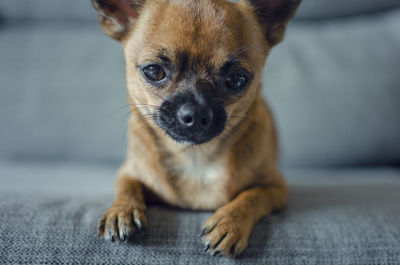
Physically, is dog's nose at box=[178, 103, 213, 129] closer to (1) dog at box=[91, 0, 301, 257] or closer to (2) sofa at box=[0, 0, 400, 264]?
(1) dog at box=[91, 0, 301, 257]

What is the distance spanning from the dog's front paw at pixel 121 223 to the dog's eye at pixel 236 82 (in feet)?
1.63

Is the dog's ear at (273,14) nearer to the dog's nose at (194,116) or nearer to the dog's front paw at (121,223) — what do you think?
the dog's nose at (194,116)

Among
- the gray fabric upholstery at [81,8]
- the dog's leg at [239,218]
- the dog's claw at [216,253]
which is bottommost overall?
the dog's claw at [216,253]

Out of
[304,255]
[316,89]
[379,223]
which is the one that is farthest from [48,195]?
[316,89]

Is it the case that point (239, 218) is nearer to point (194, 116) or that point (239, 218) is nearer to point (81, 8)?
point (194, 116)

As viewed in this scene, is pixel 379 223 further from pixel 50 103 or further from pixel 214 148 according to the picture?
pixel 50 103

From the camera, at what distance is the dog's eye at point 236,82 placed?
1160mm

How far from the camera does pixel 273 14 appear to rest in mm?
1345

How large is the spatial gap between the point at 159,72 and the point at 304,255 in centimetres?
71

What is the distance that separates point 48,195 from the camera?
128cm

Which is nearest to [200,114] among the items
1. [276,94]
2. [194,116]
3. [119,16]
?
[194,116]

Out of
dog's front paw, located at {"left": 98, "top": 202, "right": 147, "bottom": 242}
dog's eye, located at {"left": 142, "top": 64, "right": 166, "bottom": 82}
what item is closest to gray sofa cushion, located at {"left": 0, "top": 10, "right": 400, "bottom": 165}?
dog's eye, located at {"left": 142, "top": 64, "right": 166, "bottom": 82}

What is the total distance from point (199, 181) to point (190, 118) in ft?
1.17

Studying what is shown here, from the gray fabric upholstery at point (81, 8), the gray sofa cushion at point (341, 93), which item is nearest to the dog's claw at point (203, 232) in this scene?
the gray sofa cushion at point (341, 93)
